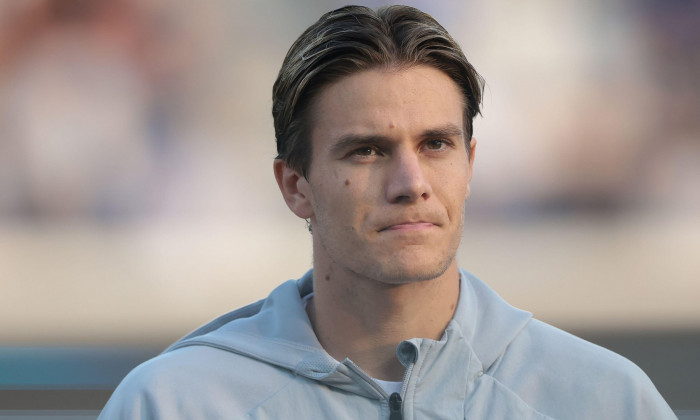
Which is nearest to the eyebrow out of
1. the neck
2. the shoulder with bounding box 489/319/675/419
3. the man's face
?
the man's face

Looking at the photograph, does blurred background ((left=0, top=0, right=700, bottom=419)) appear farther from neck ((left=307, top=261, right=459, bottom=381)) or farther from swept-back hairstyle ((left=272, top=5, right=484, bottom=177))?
neck ((left=307, top=261, right=459, bottom=381))

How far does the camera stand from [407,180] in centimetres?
252

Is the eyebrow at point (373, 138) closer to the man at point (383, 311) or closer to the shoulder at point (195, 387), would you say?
the man at point (383, 311)

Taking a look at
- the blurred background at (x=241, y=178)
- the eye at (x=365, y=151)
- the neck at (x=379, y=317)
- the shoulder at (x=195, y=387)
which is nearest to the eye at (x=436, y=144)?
the eye at (x=365, y=151)

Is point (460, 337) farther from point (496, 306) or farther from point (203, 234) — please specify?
point (203, 234)

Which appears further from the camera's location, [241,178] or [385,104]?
[241,178]

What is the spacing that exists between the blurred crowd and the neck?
12.2 ft

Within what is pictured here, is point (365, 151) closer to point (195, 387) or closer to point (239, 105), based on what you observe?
point (195, 387)

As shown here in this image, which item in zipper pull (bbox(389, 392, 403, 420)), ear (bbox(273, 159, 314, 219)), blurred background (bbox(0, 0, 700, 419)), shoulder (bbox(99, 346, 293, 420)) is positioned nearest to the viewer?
zipper pull (bbox(389, 392, 403, 420))

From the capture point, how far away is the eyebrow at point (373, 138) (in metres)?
2.60

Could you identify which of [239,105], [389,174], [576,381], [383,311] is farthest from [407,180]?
[239,105]

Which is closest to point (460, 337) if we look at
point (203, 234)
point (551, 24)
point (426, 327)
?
point (426, 327)

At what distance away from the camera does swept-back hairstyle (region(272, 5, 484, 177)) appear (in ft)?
8.81

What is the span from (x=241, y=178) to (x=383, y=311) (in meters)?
3.97
